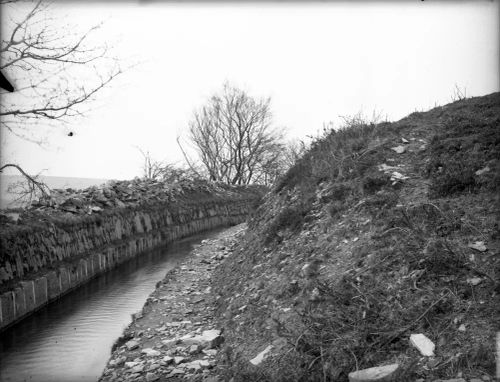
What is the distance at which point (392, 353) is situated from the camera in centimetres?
347

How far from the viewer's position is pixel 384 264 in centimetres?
467

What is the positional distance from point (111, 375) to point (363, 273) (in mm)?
3801

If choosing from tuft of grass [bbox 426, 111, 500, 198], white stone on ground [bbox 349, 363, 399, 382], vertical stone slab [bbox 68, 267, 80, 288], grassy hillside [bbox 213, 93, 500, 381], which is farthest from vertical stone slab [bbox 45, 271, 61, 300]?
tuft of grass [bbox 426, 111, 500, 198]

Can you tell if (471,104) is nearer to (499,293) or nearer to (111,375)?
(499,293)

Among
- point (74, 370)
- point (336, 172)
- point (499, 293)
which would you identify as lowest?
point (74, 370)

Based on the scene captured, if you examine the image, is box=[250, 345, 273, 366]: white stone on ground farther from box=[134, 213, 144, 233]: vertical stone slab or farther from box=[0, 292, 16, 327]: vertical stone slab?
box=[134, 213, 144, 233]: vertical stone slab

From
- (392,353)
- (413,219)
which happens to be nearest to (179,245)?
(413,219)

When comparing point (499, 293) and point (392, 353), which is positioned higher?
point (499, 293)

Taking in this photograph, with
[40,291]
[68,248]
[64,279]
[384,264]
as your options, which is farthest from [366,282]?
[68,248]

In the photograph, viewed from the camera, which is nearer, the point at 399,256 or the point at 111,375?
the point at 399,256

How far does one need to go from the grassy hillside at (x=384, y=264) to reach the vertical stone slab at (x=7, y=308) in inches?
171

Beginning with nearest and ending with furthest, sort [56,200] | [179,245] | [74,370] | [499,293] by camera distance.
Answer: [499,293], [74,370], [56,200], [179,245]

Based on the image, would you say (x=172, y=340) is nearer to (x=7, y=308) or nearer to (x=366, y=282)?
(x=366, y=282)

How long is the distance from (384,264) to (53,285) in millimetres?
8704
